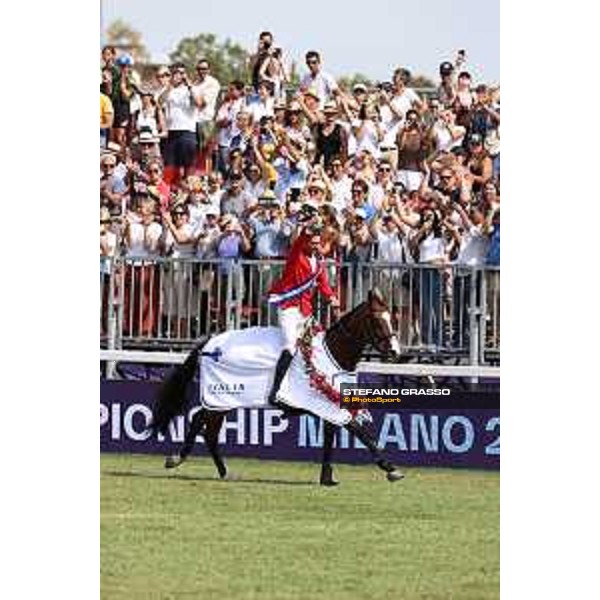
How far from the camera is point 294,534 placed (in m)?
14.8

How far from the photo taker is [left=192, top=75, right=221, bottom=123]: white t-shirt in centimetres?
1502

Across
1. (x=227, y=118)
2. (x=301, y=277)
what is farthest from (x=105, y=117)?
(x=301, y=277)

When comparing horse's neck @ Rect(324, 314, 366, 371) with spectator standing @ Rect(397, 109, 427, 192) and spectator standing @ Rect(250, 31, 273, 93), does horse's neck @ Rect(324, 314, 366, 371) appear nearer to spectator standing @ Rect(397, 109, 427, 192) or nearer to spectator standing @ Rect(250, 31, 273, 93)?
spectator standing @ Rect(397, 109, 427, 192)

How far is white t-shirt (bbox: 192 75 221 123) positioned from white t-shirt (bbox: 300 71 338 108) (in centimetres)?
44

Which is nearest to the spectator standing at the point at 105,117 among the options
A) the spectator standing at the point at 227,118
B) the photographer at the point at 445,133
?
the spectator standing at the point at 227,118

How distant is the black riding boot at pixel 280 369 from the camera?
49.7ft

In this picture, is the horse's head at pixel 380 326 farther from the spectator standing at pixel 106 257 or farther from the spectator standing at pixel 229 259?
the spectator standing at pixel 106 257

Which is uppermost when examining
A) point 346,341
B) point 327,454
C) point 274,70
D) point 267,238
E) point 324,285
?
point 274,70

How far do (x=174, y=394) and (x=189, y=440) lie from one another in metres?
0.24

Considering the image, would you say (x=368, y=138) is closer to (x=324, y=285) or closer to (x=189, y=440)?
(x=324, y=285)

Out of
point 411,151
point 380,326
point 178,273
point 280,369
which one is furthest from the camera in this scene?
point 178,273
